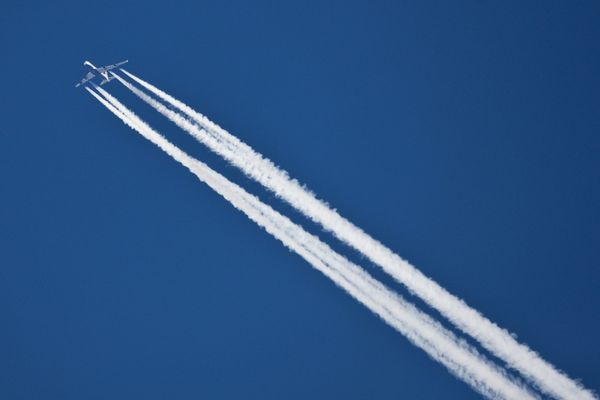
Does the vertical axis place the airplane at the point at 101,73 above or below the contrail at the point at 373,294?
above

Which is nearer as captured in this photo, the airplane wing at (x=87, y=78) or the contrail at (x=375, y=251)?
the contrail at (x=375, y=251)

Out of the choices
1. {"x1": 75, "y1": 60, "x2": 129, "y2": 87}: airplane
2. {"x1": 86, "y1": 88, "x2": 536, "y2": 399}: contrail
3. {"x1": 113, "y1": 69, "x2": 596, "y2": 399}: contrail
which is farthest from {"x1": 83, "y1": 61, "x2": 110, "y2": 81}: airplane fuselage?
{"x1": 86, "y1": 88, "x2": 536, "y2": 399}: contrail

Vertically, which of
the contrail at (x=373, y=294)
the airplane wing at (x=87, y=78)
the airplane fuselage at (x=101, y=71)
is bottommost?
the contrail at (x=373, y=294)

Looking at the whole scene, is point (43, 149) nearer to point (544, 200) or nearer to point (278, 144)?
point (278, 144)

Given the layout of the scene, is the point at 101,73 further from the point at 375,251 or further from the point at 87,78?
the point at 375,251

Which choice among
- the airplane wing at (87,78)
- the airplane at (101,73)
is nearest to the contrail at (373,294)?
the airplane at (101,73)

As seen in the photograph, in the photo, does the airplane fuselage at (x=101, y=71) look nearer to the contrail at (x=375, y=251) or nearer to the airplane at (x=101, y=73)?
the airplane at (x=101, y=73)
